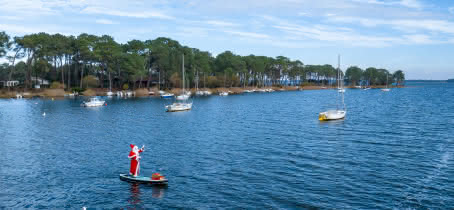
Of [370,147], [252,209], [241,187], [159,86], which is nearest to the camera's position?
[252,209]

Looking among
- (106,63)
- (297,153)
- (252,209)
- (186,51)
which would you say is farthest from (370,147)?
(186,51)

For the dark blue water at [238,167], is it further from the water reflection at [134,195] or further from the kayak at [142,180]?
the kayak at [142,180]

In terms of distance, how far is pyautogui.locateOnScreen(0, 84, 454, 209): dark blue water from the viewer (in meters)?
21.2

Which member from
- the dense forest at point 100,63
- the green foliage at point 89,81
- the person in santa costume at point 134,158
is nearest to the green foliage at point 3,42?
the dense forest at point 100,63

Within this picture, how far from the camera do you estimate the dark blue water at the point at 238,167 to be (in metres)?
21.2

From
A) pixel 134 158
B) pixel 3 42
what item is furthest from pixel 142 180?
pixel 3 42

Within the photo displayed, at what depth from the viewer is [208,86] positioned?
7096 inches

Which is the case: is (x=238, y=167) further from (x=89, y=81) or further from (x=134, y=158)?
(x=89, y=81)

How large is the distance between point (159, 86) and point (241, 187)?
138364mm

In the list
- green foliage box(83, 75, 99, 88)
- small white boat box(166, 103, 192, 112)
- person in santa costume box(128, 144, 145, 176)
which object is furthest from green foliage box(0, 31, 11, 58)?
person in santa costume box(128, 144, 145, 176)

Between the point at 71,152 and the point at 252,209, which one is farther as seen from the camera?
the point at 71,152

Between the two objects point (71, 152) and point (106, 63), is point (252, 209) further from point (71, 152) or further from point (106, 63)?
point (106, 63)

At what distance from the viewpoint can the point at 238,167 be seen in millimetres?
28281

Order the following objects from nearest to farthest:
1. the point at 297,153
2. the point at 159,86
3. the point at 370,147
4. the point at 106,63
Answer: the point at 297,153 < the point at 370,147 < the point at 106,63 < the point at 159,86
